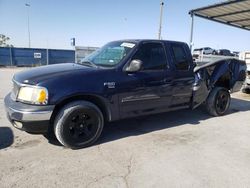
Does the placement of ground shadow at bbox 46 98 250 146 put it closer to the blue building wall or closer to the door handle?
the door handle

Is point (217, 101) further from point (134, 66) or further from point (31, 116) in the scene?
point (31, 116)

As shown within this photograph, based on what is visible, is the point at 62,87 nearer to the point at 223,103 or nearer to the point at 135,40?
the point at 135,40

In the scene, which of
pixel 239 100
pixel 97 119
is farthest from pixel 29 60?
pixel 97 119

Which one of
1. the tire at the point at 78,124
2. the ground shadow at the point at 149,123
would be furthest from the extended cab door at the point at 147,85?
the tire at the point at 78,124

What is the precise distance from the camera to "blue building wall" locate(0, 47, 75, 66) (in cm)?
2791

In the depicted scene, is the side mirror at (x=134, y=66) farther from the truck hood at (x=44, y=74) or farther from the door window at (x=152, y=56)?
the truck hood at (x=44, y=74)

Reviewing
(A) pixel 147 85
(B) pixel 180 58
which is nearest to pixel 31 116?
(A) pixel 147 85

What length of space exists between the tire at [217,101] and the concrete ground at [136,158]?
3.10ft

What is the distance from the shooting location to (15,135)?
4.70m

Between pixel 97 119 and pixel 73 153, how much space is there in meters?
0.69

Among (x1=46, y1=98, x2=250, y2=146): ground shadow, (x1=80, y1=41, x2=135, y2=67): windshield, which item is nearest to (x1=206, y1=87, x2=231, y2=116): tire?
(x1=46, y1=98, x2=250, y2=146): ground shadow

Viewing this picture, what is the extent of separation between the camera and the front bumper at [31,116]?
3.75 meters

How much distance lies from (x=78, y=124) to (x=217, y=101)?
13.1 ft

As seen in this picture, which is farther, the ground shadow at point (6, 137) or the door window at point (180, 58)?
the door window at point (180, 58)
